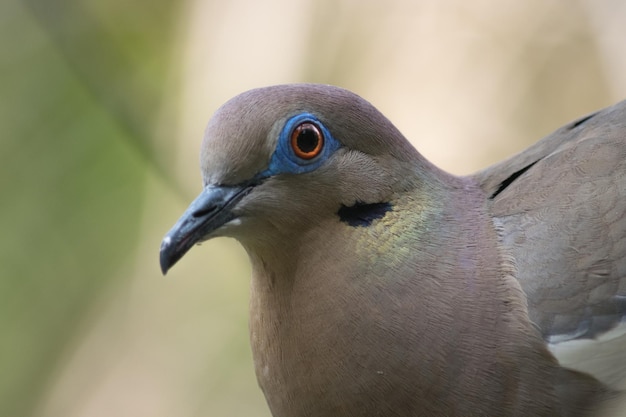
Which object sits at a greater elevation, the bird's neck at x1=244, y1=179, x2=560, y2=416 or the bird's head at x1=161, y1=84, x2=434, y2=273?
the bird's head at x1=161, y1=84, x2=434, y2=273

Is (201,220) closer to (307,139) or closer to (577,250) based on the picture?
(307,139)

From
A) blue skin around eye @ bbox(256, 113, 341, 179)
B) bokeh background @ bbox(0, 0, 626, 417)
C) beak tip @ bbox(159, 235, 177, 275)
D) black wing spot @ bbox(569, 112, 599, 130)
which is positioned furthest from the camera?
bokeh background @ bbox(0, 0, 626, 417)

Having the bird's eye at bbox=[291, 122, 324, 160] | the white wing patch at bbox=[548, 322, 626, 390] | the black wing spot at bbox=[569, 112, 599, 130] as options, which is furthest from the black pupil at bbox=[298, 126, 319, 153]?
the black wing spot at bbox=[569, 112, 599, 130]

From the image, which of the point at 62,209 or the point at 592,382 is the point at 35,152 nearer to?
the point at 62,209

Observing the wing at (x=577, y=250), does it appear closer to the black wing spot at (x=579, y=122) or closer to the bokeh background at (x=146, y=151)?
the black wing spot at (x=579, y=122)

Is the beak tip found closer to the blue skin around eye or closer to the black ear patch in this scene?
the blue skin around eye

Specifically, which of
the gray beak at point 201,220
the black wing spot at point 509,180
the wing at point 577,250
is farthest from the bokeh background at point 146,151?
the gray beak at point 201,220

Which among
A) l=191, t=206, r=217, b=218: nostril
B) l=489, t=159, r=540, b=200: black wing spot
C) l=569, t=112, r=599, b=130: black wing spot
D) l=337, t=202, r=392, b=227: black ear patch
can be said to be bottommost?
l=569, t=112, r=599, b=130: black wing spot

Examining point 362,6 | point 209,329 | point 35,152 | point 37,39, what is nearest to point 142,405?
point 209,329
